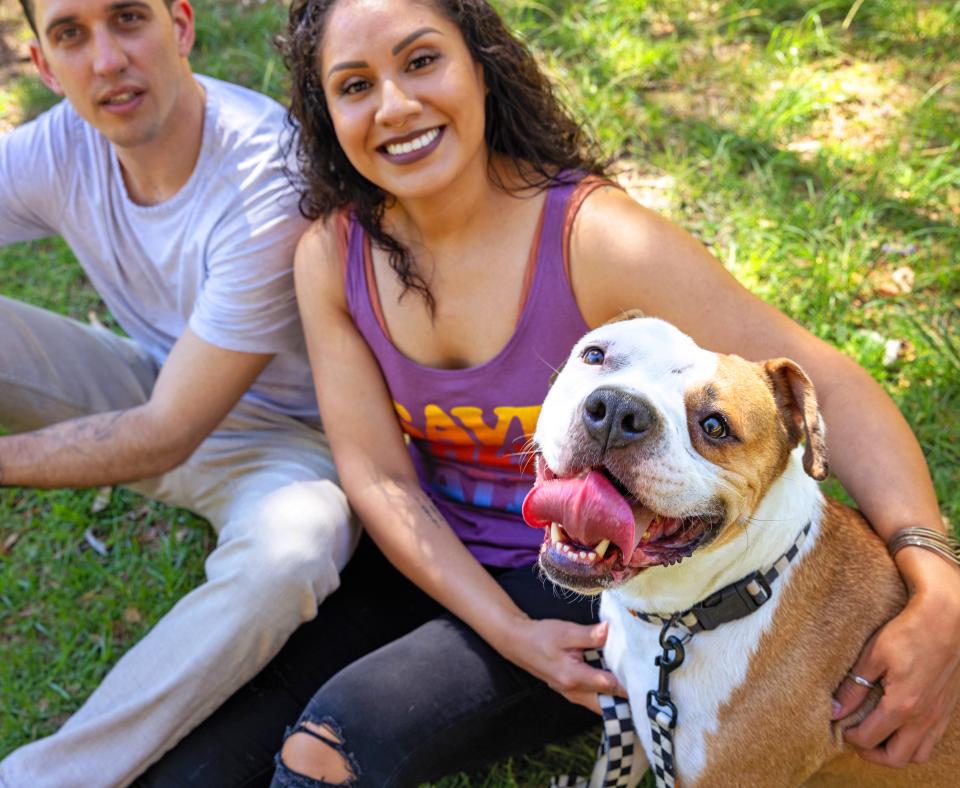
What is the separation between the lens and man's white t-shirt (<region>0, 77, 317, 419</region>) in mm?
3402

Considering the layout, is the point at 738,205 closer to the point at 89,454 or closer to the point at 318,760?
the point at 89,454

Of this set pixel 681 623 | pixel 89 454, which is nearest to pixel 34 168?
pixel 89 454

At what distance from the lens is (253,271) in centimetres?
338

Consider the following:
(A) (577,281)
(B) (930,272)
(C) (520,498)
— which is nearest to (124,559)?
(C) (520,498)

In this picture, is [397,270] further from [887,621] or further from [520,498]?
[887,621]

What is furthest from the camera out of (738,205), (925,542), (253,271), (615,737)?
(738,205)

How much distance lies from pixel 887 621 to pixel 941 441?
5.36ft

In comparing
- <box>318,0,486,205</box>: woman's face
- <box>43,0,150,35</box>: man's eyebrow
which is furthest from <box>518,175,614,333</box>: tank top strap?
<box>43,0,150,35</box>: man's eyebrow

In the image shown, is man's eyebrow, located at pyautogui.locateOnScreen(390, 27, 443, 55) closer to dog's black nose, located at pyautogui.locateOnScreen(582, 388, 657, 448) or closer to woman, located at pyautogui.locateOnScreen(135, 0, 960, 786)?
woman, located at pyautogui.locateOnScreen(135, 0, 960, 786)

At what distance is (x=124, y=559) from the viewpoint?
420 centimetres

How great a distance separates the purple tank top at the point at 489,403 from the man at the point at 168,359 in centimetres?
37

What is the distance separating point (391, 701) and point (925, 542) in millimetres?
1440

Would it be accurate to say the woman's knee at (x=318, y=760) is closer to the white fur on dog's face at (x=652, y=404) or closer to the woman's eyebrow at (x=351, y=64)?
the white fur on dog's face at (x=652, y=404)

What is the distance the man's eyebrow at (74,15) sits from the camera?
3.27 meters
